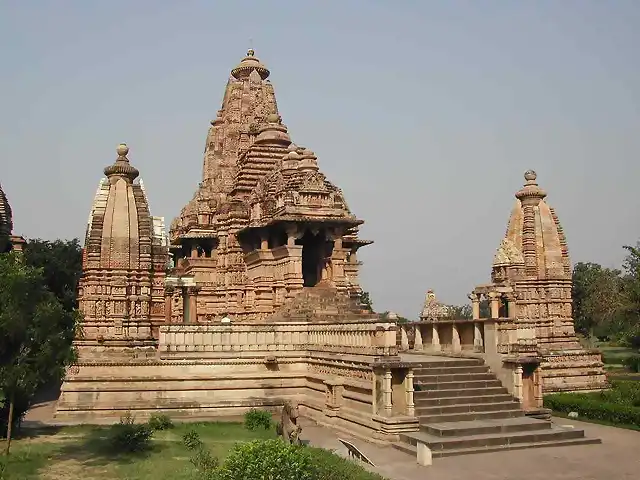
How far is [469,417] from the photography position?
1554 cm

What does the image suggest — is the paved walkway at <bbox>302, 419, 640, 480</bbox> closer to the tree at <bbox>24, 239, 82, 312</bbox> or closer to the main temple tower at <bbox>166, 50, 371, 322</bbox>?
the main temple tower at <bbox>166, 50, 371, 322</bbox>

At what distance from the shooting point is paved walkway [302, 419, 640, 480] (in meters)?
11.9

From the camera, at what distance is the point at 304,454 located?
9234 millimetres

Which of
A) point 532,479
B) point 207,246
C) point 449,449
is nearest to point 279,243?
point 207,246

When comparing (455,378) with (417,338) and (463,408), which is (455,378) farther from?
(417,338)

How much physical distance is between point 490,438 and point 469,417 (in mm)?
1527

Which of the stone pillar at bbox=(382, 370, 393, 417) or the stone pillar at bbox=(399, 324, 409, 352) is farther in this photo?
the stone pillar at bbox=(399, 324, 409, 352)

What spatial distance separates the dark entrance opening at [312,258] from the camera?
25.7 meters

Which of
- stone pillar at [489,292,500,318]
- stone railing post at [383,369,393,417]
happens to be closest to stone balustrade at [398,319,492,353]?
stone pillar at [489,292,500,318]

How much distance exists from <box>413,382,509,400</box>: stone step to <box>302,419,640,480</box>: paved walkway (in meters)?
2.03

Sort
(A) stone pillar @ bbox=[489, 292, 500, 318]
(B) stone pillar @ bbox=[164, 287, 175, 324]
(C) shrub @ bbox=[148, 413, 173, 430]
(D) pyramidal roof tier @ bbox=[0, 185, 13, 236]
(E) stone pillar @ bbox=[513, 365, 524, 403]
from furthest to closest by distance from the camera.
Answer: (A) stone pillar @ bbox=[489, 292, 500, 318] < (B) stone pillar @ bbox=[164, 287, 175, 324] < (D) pyramidal roof tier @ bbox=[0, 185, 13, 236] < (C) shrub @ bbox=[148, 413, 173, 430] < (E) stone pillar @ bbox=[513, 365, 524, 403]

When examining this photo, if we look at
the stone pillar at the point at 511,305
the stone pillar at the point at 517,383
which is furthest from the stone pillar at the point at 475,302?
the stone pillar at the point at 517,383

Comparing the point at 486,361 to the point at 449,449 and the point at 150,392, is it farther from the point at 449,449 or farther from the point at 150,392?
the point at 150,392

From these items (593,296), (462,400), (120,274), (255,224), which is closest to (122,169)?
(120,274)
